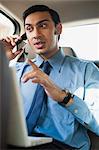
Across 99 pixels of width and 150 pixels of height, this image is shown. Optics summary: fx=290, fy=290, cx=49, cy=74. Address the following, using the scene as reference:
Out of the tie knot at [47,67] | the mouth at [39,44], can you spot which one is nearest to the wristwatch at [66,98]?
the tie knot at [47,67]

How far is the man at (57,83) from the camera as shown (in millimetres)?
1240

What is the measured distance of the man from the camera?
124 cm

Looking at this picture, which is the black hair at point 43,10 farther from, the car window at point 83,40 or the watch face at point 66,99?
the watch face at point 66,99

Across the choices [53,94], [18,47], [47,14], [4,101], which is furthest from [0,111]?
→ [47,14]

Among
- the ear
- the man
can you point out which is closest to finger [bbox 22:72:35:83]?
the man

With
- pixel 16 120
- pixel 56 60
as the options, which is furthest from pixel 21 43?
pixel 16 120

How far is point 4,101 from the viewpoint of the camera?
985 millimetres

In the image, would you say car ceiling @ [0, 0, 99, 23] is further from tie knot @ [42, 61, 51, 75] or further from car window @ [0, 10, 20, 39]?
tie knot @ [42, 61, 51, 75]

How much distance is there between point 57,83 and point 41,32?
24cm

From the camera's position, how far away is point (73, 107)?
1.24 m

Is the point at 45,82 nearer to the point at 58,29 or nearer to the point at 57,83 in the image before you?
the point at 57,83

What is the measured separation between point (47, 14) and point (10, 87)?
47 cm

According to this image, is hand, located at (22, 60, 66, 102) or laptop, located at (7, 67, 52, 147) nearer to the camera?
laptop, located at (7, 67, 52, 147)

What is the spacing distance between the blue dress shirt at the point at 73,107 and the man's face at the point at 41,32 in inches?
2.1
